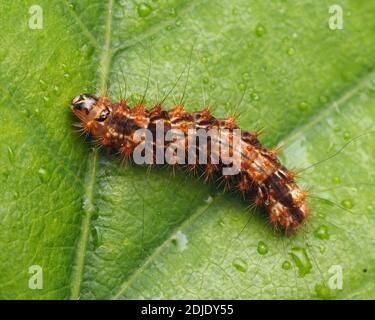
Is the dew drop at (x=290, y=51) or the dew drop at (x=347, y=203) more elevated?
the dew drop at (x=290, y=51)

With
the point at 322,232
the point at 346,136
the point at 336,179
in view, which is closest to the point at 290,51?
the point at 346,136

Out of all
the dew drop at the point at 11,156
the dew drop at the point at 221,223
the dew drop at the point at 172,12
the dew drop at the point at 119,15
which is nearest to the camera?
the dew drop at the point at 11,156

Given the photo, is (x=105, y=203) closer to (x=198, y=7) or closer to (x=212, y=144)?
(x=212, y=144)

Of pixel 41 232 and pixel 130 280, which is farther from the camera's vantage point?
pixel 130 280

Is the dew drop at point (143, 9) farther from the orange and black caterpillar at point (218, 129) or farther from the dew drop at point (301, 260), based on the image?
the dew drop at point (301, 260)

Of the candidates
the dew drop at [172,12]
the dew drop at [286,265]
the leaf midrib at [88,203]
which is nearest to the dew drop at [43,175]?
the leaf midrib at [88,203]

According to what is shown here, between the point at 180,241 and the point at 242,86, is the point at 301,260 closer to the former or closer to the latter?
the point at 180,241
